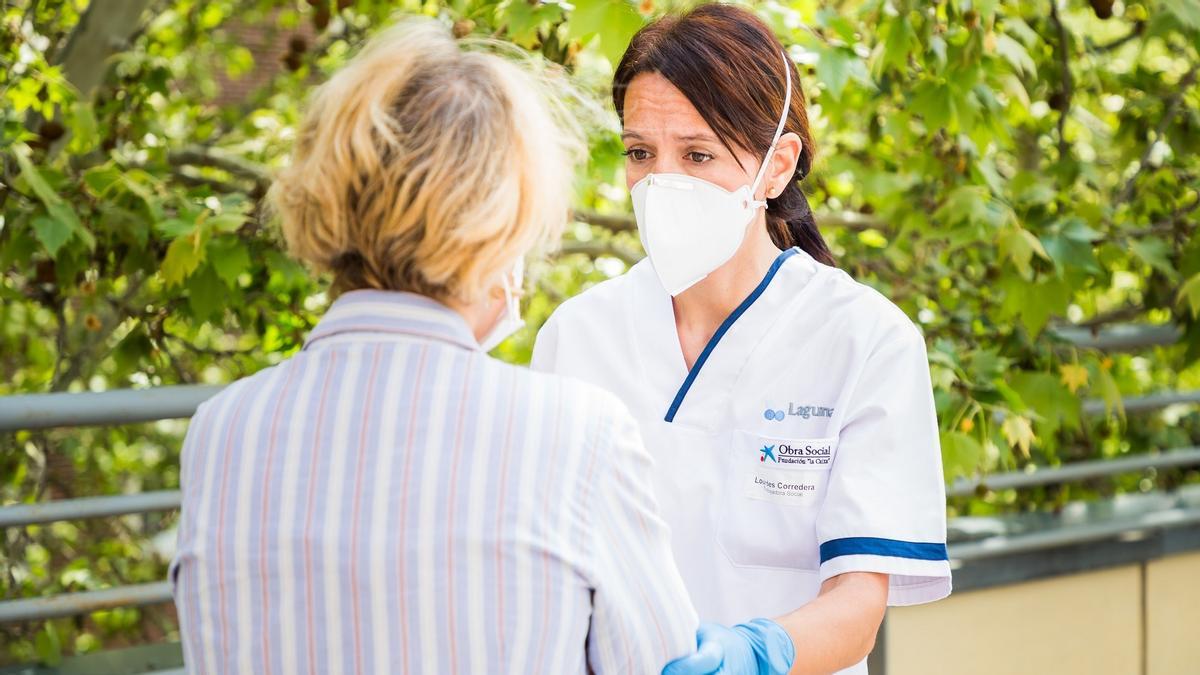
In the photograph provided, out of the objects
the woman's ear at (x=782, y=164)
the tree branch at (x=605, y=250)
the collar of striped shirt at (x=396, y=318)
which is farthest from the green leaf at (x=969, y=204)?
the collar of striped shirt at (x=396, y=318)

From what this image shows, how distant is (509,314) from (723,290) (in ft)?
2.21

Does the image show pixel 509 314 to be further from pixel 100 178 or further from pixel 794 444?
pixel 100 178

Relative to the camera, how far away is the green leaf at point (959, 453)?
2.51m

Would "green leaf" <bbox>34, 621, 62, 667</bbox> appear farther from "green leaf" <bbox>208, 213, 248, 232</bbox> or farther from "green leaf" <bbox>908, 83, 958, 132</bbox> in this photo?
"green leaf" <bbox>908, 83, 958, 132</bbox>

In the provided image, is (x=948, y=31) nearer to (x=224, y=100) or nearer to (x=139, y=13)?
(x=139, y=13)

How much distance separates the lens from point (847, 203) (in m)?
4.41

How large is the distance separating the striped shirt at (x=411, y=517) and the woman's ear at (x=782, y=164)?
2.72ft

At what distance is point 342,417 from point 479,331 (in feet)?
0.63

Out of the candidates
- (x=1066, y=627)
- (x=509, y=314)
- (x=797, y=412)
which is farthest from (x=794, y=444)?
(x=1066, y=627)

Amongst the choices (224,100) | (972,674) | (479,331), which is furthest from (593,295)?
(224,100)

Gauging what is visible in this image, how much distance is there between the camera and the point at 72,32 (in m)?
3.74

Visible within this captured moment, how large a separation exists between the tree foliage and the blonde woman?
1.94 feet

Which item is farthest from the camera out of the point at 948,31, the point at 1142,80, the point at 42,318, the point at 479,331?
the point at 42,318

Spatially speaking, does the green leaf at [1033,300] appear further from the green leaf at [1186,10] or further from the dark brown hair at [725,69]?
the dark brown hair at [725,69]
